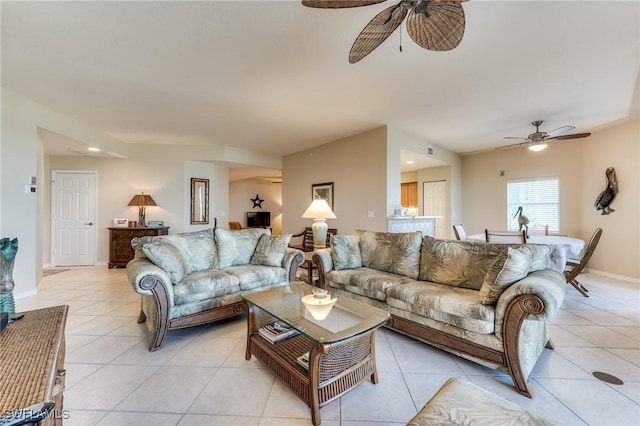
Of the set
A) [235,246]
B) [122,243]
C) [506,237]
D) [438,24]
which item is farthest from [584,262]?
[122,243]

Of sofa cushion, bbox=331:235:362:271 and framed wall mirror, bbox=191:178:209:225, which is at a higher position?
framed wall mirror, bbox=191:178:209:225

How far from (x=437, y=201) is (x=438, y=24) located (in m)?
5.86

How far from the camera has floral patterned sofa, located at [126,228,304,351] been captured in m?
2.26

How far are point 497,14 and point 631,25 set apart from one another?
1.17 meters

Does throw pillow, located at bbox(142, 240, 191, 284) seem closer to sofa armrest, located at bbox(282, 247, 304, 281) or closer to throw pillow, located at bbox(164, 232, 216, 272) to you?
throw pillow, located at bbox(164, 232, 216, 272)

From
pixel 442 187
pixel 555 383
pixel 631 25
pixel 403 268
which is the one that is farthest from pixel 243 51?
pixel 442 187

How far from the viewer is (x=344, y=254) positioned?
3203 mm

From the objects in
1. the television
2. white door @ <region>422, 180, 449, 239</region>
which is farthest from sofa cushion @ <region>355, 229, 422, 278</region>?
the television

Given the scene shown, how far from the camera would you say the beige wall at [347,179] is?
15.5 feet

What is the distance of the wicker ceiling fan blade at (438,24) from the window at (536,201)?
5.30m

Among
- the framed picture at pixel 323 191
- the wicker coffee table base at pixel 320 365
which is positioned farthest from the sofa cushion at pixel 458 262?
the framed picture at pixel 323 191

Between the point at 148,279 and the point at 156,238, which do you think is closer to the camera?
the point at 148,279

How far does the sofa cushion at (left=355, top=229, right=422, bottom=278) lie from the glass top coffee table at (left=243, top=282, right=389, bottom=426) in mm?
1061

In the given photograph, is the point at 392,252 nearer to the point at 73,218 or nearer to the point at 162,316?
the point at 162,316
